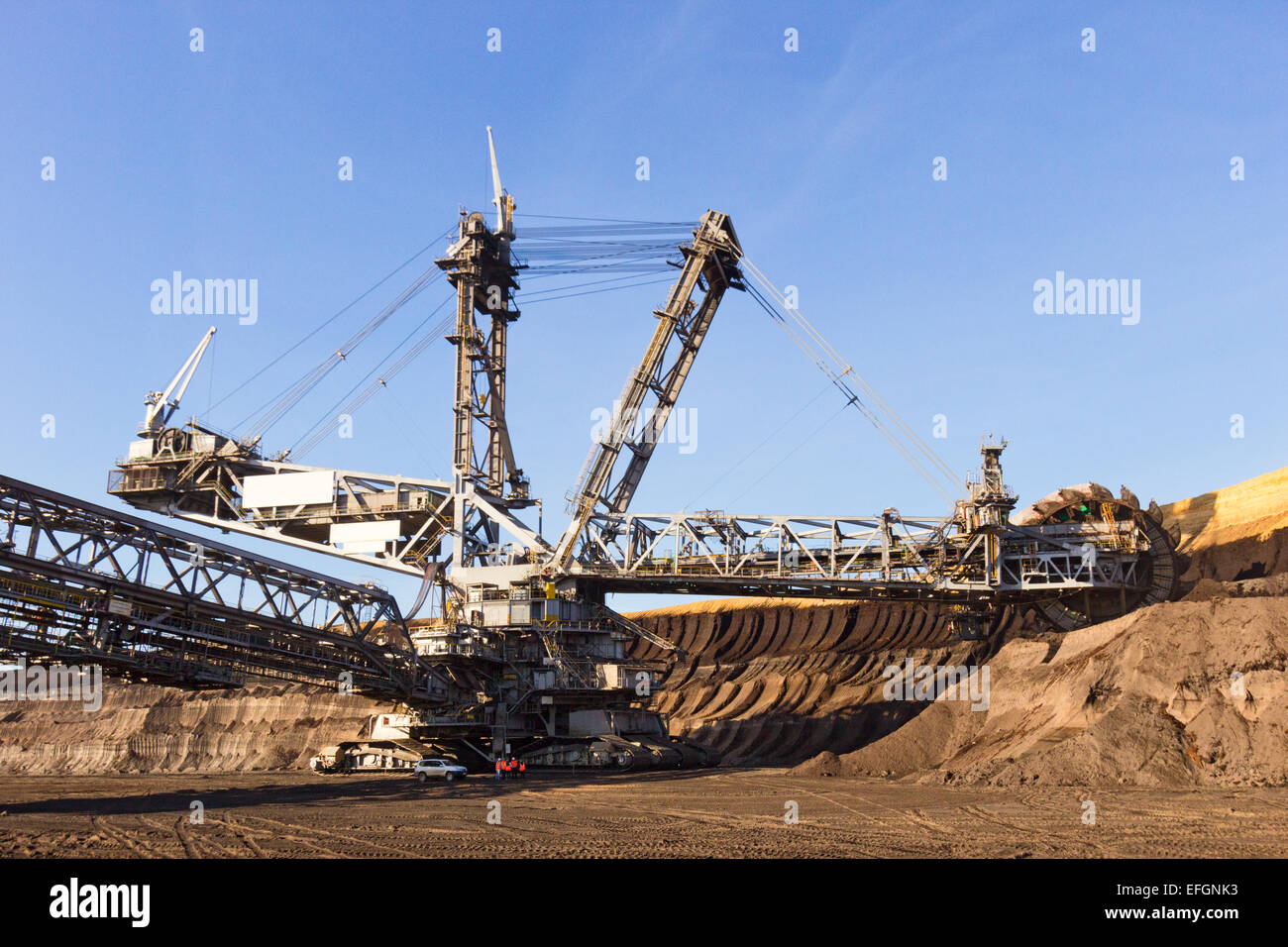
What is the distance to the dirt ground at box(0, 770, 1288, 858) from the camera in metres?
15.0

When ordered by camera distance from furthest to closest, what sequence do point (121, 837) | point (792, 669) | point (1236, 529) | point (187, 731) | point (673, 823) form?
point (1236, 529)
point (187, 731)
point (792, 669)
point (673, 823)
point (121, 837)

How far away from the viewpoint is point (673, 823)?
63.6 feet

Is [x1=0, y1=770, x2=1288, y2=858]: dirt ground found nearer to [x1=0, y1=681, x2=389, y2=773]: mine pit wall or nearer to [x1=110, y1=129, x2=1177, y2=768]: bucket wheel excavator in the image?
[x1=110, y1=129, x2=1177, y2=768]: bucket wheel excavator

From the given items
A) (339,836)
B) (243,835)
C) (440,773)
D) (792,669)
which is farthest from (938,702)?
(792,669)

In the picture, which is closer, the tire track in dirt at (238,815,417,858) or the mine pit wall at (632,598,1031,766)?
the tire track in dirt at (238,815,417,858)

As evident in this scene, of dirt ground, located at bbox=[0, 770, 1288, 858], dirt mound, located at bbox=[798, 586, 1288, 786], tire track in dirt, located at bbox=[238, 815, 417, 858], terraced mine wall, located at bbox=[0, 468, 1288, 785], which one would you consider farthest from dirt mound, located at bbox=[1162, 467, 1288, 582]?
tire track in dirt, located at bbox=[238, 815, 417, 858]

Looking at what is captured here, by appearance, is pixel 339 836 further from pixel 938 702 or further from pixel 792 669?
pixel 792 669

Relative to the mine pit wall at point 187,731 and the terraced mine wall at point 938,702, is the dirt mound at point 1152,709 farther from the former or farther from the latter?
the mine pit wall at point 187,731

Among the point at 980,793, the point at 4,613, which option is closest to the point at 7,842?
the point at 4,613

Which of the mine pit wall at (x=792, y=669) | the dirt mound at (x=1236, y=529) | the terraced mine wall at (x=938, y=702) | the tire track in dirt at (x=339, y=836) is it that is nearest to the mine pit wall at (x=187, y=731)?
the terraced mine wall at (x=938, y=702)

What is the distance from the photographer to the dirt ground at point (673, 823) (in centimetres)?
1495

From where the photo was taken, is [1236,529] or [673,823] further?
[1236,529]
